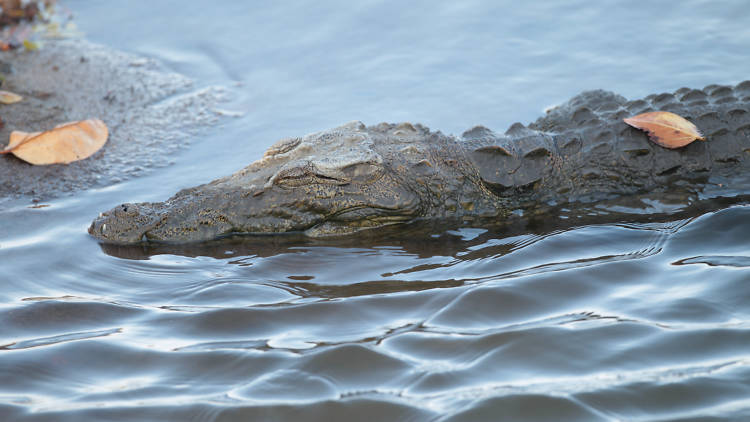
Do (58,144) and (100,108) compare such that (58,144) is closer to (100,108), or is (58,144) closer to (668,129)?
(100,108)

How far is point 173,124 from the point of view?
5.59 meters

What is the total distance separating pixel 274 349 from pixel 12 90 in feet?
15.1

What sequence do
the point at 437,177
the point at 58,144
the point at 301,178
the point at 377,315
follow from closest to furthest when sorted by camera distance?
the point at 377,315 → the point at 301,178 → the point at 437,177 → the point at 58,144

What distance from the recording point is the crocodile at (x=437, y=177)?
3.74 meters

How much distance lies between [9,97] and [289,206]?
3464 mm

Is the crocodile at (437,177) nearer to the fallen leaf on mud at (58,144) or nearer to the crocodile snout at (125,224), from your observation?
the crocodile snout at (125,224)

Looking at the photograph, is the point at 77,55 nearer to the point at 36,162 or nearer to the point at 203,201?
the point at 36,162

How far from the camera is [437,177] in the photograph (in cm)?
386

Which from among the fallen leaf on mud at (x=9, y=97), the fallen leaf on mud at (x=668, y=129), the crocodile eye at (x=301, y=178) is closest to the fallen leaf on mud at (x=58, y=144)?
the fallen leaf on mud at (x=9, y=97)

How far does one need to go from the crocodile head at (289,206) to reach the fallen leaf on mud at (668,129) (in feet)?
4.69

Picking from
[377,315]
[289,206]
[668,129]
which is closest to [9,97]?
[289,206]

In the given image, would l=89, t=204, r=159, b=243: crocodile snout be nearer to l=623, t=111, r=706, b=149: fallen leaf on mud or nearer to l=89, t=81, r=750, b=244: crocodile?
l=89, t=81, r=750, b=244: crocodile

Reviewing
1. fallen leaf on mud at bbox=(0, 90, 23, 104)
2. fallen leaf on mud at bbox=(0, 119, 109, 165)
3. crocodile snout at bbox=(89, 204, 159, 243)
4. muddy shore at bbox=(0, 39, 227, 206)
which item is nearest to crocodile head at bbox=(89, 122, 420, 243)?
crocodile snout at bbox=(89, 204, 159, 243)

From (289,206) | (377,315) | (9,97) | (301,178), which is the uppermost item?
(9,97)
